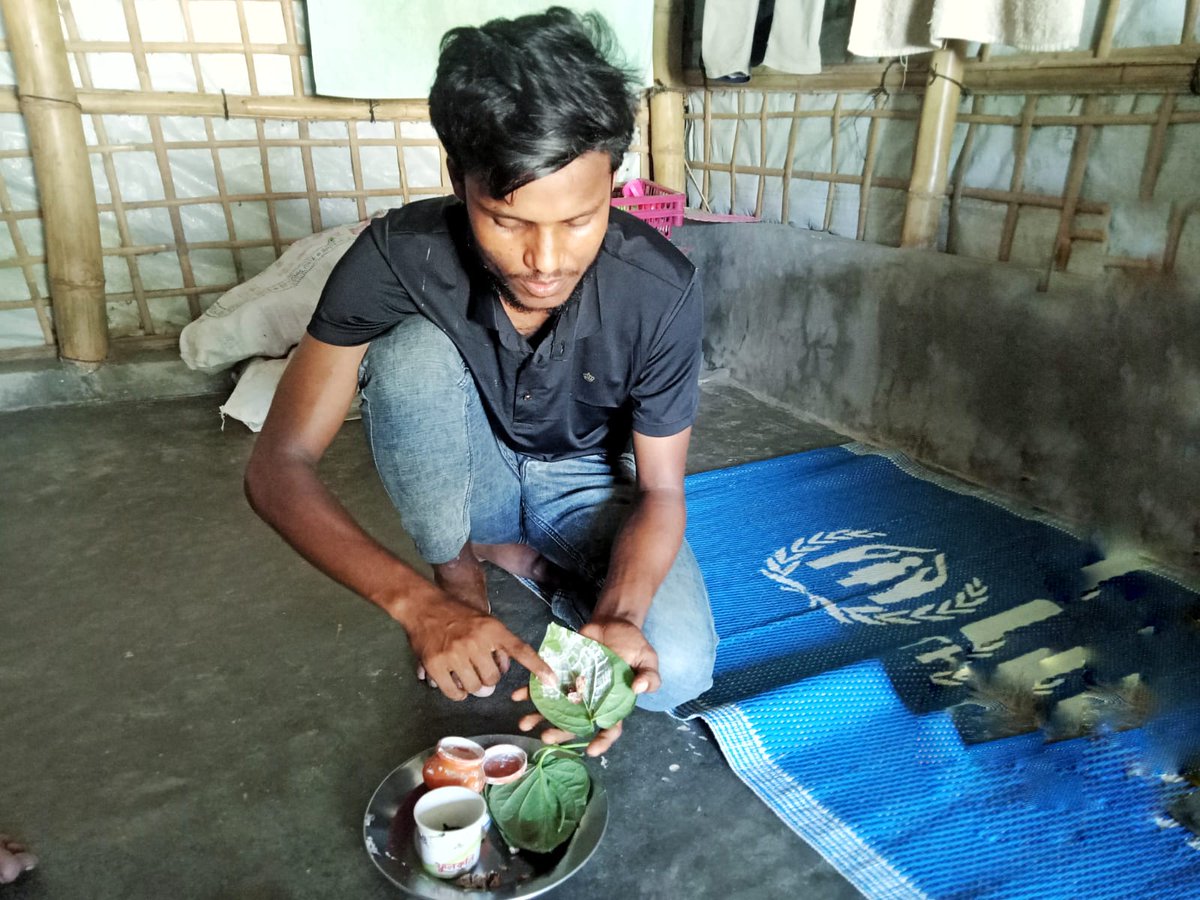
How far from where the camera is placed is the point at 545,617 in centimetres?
154

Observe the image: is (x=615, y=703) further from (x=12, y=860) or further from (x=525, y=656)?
(x=12, y=860)

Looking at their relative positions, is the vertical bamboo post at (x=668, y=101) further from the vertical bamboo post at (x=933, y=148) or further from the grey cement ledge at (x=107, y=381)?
the grey cement ledge at (x=107, y=381)

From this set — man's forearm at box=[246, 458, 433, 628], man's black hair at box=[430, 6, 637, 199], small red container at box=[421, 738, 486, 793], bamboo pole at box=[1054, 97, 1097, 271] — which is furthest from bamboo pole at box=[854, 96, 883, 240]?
small red container at box=[421, 738, 486, 793]

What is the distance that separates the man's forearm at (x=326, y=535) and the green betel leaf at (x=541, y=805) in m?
0.24

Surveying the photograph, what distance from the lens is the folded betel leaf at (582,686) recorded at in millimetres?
1007

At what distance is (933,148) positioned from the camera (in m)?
2.14

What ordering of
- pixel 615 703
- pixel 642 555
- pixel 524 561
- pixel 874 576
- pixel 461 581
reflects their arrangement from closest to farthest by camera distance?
pixel 615 703 → pixel 642 555 → pixel 461 581 → pixel 524 561 → pixel 874 576

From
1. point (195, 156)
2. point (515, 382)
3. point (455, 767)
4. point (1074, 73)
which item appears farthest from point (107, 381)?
point (1074, 73)

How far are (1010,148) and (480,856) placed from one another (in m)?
1.96

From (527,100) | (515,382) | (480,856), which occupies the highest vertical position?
(527,100)

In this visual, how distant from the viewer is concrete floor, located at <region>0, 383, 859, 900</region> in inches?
40.9

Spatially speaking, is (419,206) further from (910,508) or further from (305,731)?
(910,508)

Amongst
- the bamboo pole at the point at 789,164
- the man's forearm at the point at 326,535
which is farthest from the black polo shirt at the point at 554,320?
the bamboo pole at the point at 789,164

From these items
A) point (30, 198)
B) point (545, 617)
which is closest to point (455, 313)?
point (545, 617)
